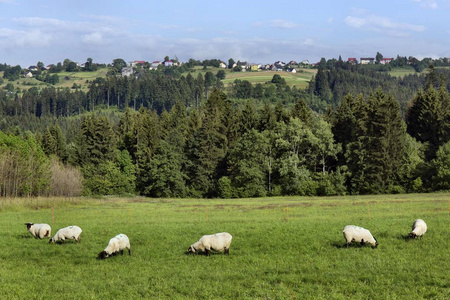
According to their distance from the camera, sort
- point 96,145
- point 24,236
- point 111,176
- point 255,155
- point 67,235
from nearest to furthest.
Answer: point 67,235
point 24,236
point 255,155
point 111,176
point 96,145

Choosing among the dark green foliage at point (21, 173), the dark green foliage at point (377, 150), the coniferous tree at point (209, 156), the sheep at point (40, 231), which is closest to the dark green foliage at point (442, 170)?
the dark green foliage at point (377, 150)

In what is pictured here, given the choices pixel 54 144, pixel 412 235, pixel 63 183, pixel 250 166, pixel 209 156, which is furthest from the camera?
pixel 54 144

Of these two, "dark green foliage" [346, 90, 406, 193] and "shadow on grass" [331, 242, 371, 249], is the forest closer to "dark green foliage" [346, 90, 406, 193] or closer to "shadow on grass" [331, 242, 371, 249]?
"dark green foliage" [346, 90, 406, 193]

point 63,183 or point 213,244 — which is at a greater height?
point 213,244

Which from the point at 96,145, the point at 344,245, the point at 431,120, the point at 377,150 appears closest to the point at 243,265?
the point at 344,245

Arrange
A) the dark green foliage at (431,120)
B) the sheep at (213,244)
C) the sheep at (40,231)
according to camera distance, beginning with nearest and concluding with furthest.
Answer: the sheep at (213,244), the sheep at (40,231), the dark green foliage at (431,120)

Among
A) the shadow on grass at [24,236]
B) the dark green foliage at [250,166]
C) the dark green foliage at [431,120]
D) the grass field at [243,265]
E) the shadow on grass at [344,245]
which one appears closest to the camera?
the grass field at [243,265]

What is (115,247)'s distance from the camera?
88.2ft

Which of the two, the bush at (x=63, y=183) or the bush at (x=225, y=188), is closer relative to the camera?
the bush at (x=63, y=183)

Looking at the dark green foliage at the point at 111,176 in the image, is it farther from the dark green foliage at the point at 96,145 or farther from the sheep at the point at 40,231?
the sheep at the point at 40,231

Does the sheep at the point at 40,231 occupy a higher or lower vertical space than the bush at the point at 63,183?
higher

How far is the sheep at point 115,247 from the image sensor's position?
2657 cm

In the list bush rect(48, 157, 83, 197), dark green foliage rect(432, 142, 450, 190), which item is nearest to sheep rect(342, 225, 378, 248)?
dark green foliage rect(432, 142, 450, 190)

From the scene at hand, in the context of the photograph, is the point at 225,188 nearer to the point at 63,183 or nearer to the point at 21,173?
the point at 63,183
